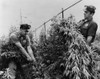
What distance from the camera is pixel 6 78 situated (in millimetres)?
4133

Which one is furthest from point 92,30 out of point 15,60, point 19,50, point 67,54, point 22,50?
point 15,60

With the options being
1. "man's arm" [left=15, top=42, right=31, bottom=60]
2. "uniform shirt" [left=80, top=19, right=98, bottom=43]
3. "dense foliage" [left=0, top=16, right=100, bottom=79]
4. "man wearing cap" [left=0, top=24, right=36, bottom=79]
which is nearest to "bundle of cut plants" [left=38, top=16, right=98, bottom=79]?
"dense foliage" [left=0, top=16, right=100, bottom=79]

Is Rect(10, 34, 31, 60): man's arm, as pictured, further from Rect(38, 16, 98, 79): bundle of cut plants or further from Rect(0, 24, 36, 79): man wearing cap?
Rect(38, 16, 98, 79): bundle of cut plants

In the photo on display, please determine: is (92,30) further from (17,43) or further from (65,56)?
(17,43)

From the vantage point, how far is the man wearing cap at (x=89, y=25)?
12.8 feet

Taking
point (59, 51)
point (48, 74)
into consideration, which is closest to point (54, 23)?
point (59, 51)

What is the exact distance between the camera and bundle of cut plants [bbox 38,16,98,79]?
3.39m

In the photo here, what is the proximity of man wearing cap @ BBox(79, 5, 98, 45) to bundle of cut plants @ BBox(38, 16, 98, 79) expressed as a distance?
238 mm

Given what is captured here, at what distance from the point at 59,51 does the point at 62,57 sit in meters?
0.15

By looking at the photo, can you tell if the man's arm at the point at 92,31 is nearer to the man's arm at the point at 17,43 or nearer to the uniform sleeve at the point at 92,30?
the uniform sleeve at the point at 92,30

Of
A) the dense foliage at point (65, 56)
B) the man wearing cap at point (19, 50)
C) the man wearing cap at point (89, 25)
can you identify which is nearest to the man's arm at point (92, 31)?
the man wearing cap at point (89, 25)

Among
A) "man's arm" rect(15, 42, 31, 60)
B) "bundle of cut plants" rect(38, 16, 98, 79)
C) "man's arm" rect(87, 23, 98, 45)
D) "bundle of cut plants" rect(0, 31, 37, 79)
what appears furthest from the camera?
"bundle of cut plants" rect(0, 31, 37, 79)

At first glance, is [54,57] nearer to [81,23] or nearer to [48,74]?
[48,74]

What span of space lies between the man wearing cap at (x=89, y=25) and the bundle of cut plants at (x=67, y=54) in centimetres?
24
